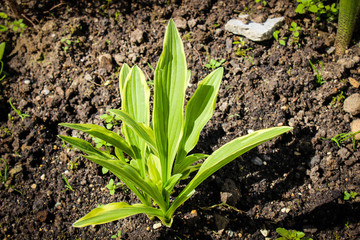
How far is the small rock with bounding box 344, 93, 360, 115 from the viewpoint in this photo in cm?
181

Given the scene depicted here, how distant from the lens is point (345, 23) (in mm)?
1885

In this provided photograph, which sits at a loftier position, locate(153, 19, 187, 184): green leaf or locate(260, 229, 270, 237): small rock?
locate(153, 19, 187, 184): green leaf

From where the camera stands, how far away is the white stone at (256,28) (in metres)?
2.09

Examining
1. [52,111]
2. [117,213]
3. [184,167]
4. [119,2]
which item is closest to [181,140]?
[184,167]

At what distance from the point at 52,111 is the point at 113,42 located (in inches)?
28.5

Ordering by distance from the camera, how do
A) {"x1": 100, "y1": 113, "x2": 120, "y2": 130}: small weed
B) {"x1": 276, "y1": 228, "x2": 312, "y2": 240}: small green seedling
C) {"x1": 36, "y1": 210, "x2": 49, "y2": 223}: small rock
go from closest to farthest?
{"x1": 276, "y1": 228, "x2": 312, "y2": 240}: small green seedling → {"x1": 36, "y1": 210, "x2": 49, "y2": 223}: small rock → {"x1": 100, "y1": 113, "x2": 120, "y2": 130}: small weed

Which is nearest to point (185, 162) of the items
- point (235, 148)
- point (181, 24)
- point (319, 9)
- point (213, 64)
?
point (235, 148)

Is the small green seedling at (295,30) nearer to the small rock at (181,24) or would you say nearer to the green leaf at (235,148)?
the small rock at (181,24)

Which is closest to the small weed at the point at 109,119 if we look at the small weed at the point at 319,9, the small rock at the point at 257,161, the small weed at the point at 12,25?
the small rock at the point at 257,161

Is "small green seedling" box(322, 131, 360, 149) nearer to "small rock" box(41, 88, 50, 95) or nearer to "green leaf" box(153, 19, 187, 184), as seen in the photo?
"green leaf" box(153, 19, 187, 184)

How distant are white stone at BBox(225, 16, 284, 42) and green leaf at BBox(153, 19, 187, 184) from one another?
101 centimetres

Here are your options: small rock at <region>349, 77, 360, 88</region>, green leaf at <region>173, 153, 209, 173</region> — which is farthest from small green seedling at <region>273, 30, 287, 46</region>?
green leaf at <region>173, 153, 209, 173</region>

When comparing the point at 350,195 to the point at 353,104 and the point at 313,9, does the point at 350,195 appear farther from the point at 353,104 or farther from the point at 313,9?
the point at 313,9

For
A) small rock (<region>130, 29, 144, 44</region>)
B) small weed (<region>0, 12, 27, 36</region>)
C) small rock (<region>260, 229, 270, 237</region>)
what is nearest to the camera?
small rock (<region>260, 229, 270, 237</region>)
